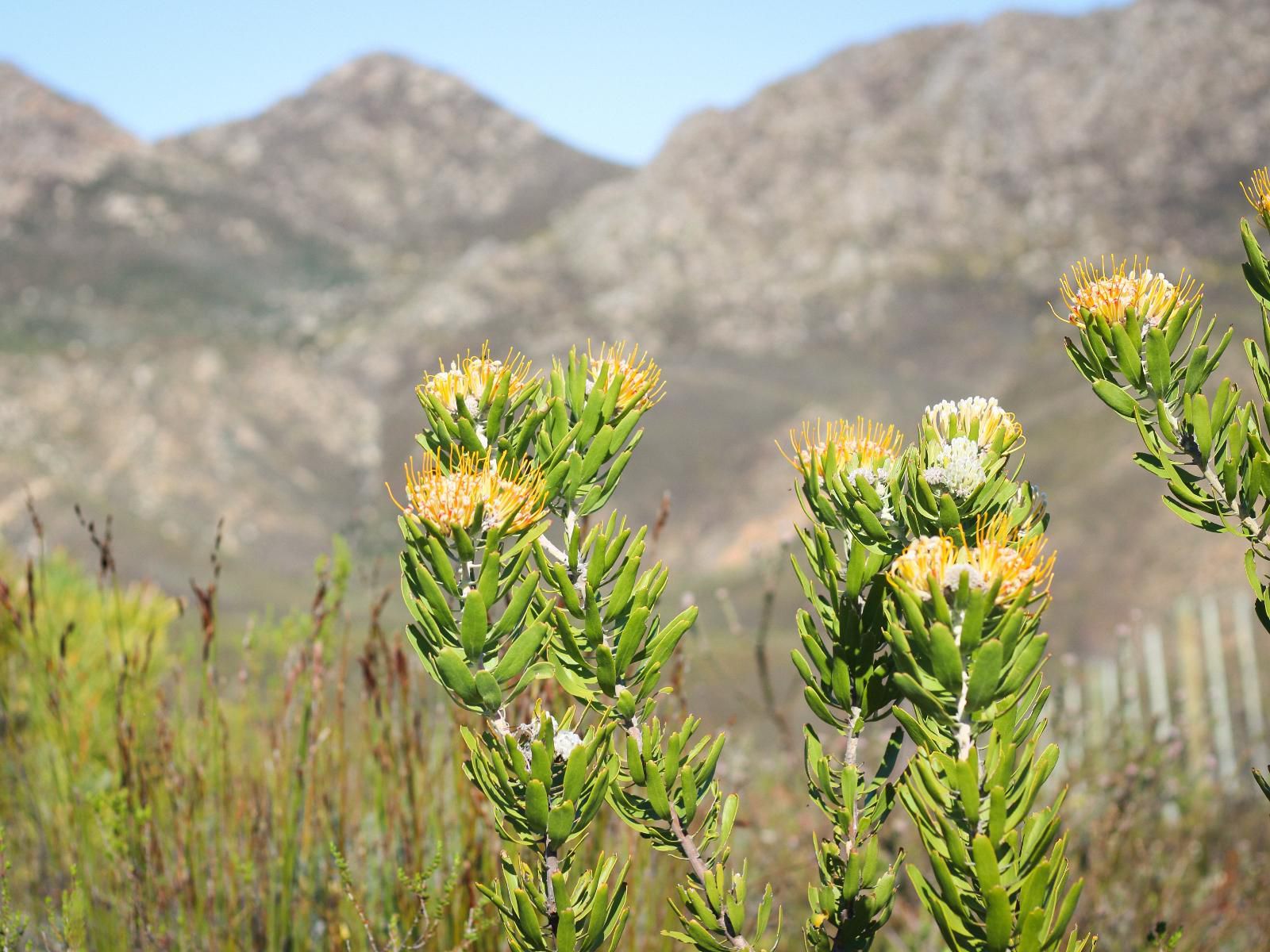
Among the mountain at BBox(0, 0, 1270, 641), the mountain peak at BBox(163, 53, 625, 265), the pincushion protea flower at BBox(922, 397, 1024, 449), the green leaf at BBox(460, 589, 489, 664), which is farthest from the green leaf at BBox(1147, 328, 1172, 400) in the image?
the mountain peak at BBox(163, 53, 625, 265)

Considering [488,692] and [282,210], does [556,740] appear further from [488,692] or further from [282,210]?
[282,210]

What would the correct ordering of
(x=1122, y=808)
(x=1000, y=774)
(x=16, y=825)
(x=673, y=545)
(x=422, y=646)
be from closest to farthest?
(x=1000, y=774) < (x=422, y=646) < (x=1122, y=808) < (x=16, y=825) < (x=673, y=545)

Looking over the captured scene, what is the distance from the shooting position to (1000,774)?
3.35 ft

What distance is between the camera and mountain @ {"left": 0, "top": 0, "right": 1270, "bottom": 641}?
16297mm

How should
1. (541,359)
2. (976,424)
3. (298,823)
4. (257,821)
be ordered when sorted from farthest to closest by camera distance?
(541,359) < (298,823) < (257,821) < (976,424)

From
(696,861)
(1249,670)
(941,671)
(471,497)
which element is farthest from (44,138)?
(941,671)

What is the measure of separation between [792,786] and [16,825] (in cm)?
295

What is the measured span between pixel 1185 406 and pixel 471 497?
0.94 m

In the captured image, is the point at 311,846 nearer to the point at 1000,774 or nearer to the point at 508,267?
the point at 1000,774

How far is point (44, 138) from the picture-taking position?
83.3 ft

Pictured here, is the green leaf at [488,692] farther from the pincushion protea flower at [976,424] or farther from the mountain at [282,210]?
the mountain at [282,210]

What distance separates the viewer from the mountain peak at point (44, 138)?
24297mm

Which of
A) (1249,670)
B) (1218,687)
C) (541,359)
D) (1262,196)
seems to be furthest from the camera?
(541,359)

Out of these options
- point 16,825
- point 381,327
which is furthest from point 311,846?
point 381,327
